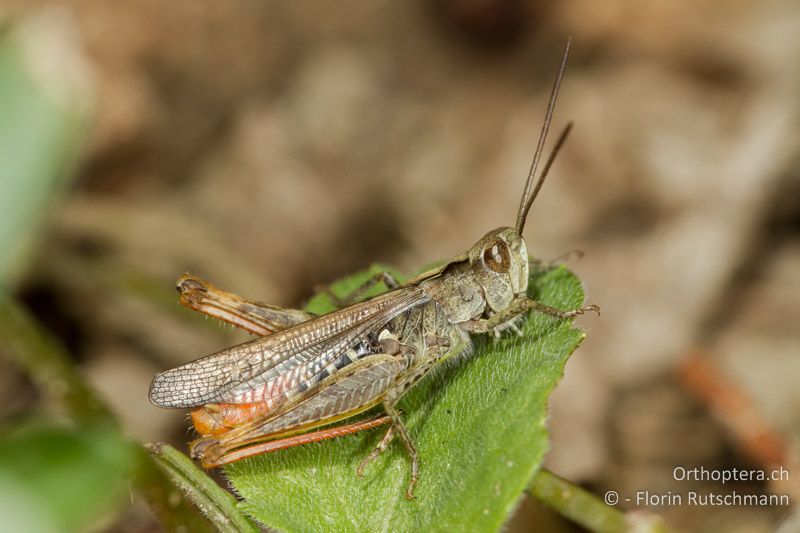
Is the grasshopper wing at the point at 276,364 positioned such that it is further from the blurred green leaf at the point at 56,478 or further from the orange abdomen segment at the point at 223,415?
the blurred green leaf at the point at 56,478

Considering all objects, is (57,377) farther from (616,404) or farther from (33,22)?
(616,404)

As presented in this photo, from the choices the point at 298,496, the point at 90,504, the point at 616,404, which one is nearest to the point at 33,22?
the point at 90,504

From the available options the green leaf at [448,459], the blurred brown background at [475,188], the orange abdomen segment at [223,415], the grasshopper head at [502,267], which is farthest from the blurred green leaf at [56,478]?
the blurred brown background at [475,188]

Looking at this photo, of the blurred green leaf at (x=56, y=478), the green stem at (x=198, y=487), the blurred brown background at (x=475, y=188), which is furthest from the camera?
the blurred brown background at (x=475, y=188)

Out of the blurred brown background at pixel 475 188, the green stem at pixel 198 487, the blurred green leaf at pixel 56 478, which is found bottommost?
the blurred green leaf at pixel 56 478

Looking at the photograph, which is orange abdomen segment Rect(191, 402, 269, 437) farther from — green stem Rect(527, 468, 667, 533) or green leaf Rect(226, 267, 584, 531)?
green stem Rect(527, 468, 667, 533)

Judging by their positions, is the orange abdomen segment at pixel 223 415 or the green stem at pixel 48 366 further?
the orange abdomen segment at pixel 223 415

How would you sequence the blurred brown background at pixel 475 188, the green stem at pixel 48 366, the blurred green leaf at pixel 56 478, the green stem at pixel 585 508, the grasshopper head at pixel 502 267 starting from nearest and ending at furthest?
the blurred green leaf at pixel 56 478 → the green stem at pixel 585 508 → the green stem at pixel 48 366 → the grasshopper head at pixel 502 267 → the blurred brown background at pixel 475 188
